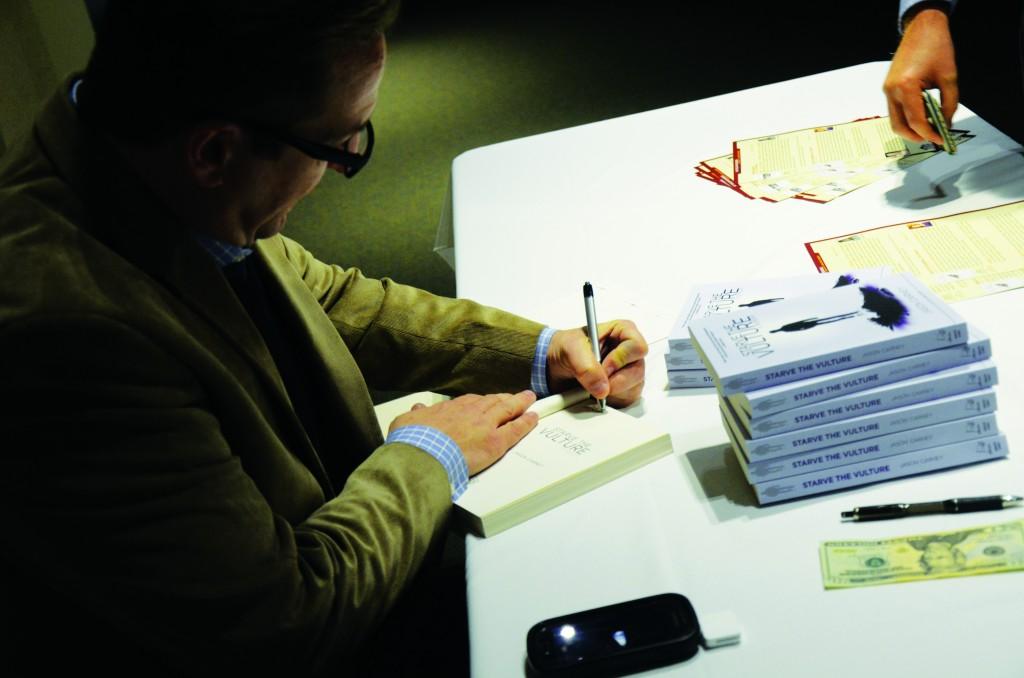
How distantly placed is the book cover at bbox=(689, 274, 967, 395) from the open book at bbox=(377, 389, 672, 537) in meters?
0.16

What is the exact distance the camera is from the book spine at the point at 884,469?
110 cm

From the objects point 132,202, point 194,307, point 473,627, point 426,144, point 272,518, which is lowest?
point 426,144

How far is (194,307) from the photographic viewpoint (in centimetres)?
108

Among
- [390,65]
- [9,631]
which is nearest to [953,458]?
[9,631]

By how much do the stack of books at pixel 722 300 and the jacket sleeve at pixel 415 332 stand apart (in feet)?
0.80

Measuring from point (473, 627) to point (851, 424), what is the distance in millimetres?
459

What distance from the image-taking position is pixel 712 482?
117 cm

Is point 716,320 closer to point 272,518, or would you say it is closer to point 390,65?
point 272,518

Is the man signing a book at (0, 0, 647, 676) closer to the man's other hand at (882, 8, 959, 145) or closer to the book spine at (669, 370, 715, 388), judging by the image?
the book spine at (669, 370, 715, 388)

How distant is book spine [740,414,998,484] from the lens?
1.09 m

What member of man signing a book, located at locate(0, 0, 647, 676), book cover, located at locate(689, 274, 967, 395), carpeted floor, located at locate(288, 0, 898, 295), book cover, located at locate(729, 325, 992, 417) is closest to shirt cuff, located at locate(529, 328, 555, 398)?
man signing a book, located at locate(0, 0, 647, 676)

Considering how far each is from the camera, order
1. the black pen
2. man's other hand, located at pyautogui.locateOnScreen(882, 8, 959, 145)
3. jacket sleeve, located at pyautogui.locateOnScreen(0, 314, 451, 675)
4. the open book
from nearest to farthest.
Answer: jacket sleeve, located at pyautogui.locateOnScreen(0, 314, 451, 675) < the black pen < the open book < man's other hand, located at pyautogui.locateOnScreen(882, 8, 959, 145)

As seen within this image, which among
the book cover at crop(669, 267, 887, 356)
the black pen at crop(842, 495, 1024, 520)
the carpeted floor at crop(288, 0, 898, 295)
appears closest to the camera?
the black pen at crop(842, 495, 1024, 520)

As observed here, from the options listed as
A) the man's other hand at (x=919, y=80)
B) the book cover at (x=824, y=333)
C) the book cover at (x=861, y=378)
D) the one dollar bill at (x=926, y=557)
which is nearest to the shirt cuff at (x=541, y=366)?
the book cover at (x=824, y=333)
